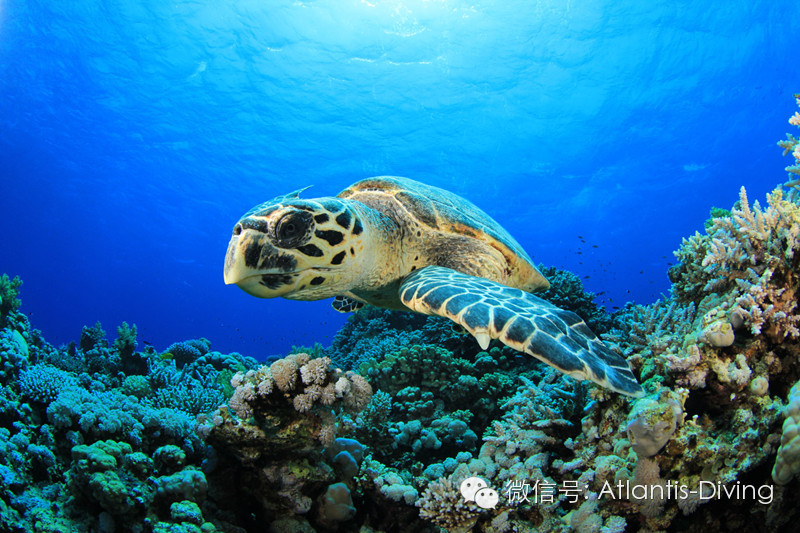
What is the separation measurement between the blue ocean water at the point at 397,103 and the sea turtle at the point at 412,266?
5.98 meters

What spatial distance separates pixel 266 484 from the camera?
1793 mm

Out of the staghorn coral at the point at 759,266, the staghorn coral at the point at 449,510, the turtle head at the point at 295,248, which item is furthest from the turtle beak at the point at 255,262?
the staghorn coral at the point at 759,266

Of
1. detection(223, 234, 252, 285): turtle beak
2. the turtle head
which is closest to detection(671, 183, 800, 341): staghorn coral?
the turtle head

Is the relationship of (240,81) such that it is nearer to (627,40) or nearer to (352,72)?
(352,72)

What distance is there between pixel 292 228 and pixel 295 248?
0.13m

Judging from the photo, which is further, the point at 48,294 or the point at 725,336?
the point at 48,294

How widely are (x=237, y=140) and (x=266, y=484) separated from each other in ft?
79.4

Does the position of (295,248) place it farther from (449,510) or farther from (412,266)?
(449,510)

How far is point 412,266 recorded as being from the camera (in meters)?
3.22

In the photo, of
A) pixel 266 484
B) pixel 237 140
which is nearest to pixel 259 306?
pixel 237 140

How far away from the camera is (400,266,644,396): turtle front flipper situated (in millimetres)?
1489

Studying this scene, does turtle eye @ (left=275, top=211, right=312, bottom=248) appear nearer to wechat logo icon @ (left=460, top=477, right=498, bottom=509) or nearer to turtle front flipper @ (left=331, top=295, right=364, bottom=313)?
wechat logo icon @ (left=460, top=477, right=498, bottom=509)

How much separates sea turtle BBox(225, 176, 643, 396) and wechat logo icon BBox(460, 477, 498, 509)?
84cm

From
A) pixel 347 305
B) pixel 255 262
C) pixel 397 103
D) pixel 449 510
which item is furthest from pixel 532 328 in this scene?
pixel 397 103
